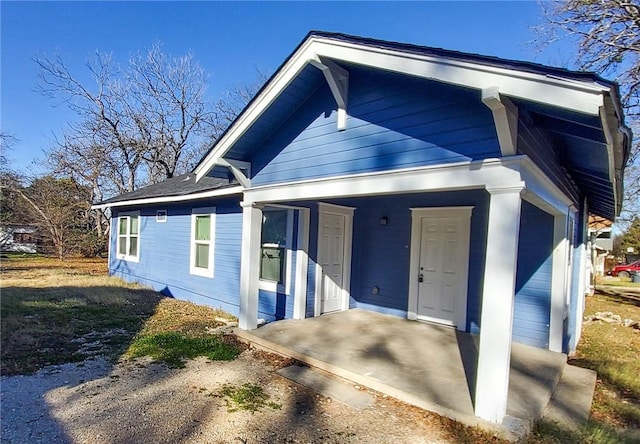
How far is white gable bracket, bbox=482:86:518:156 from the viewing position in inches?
115

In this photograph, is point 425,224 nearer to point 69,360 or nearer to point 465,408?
point 465,408

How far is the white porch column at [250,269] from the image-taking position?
5852mm

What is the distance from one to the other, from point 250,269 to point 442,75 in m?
3.99

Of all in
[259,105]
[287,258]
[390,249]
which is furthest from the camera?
[390,249]

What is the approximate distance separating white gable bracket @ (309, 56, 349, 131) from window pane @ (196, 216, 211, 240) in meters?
5.06

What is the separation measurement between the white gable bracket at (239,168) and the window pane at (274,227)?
1.08m

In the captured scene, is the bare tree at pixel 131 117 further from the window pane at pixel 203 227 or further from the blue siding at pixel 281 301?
the blue siding at pixel 281 301

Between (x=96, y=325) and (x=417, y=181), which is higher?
(x=417, y=181)

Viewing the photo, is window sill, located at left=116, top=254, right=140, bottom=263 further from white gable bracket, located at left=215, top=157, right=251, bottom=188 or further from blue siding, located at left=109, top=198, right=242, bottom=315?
white gable bracket, located at left=215, top=157, right=251, bottom=188

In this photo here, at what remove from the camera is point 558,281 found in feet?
17.2

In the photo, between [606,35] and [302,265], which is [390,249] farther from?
[606,35]

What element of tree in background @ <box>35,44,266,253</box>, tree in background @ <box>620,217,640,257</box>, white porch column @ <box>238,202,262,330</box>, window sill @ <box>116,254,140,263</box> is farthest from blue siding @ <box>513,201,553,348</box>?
tree in background @ <box>620,217,640,257</box>

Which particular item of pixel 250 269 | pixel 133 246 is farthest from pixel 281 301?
pixel 133 246

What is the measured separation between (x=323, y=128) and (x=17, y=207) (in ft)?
69.9
